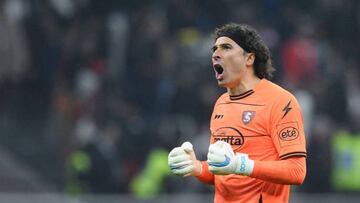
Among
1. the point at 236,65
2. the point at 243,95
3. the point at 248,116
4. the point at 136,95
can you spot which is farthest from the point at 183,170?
the point at 136,95

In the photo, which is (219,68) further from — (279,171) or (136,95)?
(136,95)

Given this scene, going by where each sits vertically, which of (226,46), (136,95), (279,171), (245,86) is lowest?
(279,171)

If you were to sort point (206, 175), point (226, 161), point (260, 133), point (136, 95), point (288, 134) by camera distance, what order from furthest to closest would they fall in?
point (136, 95) → point (206, 175) → point (260, 133) → point (288, 134) → point (226, 161)

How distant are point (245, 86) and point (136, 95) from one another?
9420 millimetres

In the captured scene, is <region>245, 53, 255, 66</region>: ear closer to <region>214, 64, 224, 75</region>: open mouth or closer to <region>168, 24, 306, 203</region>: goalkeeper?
<region>168, 24, 306, 203</region>: goalkeeper

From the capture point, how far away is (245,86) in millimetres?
7844

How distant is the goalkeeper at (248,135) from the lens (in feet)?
24.0

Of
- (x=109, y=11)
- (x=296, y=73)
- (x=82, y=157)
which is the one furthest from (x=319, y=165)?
(x=109, y=11)

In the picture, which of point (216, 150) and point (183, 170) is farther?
point (183, 170)

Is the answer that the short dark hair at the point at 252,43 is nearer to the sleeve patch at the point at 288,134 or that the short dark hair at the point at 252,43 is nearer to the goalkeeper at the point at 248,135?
the goalkeeper at the point at 248,135

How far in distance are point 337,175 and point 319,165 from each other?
45cm

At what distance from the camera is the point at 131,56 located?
57.3 ft

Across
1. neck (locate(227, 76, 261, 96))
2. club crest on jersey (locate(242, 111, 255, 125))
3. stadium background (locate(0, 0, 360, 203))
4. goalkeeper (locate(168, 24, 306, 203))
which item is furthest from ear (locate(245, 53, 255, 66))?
stadium background (locate(0, 0, 360, 203))

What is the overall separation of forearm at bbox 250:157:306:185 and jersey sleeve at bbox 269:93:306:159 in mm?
83
